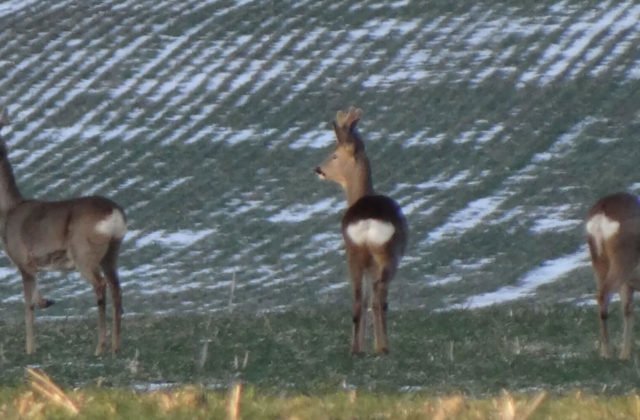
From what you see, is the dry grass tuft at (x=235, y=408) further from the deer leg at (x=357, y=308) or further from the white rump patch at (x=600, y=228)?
the white rump patch at (x=600, y=228)

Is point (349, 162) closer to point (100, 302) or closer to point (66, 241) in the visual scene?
point (100, 302)

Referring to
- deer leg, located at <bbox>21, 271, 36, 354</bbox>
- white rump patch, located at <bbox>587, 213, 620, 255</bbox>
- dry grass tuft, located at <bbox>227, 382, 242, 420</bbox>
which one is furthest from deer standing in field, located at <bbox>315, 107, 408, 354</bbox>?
dry grass tuft, located at <bbox>227, 382, 242, 420</bbox>

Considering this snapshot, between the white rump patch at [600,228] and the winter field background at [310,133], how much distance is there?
6.90 meters

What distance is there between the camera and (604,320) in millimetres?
15328

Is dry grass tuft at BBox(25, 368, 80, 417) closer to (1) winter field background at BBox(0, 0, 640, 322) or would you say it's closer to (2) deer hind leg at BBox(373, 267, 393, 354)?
(2) deer hind leg at BBox(373, 267, 393, 354)

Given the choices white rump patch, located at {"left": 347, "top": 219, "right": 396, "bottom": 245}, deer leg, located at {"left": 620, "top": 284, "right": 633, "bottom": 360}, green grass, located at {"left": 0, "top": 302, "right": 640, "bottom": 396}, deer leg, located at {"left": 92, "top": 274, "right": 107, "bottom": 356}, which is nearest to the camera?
green grass, located at {"left": 0, "top": 302, "right": 640, "bottom": 396}

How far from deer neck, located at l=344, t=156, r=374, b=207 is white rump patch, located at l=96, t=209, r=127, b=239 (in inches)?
90.4

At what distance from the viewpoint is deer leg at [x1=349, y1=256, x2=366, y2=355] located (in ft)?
50.5

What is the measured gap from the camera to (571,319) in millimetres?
17766

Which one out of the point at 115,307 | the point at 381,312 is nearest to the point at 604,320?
the point at 381,312

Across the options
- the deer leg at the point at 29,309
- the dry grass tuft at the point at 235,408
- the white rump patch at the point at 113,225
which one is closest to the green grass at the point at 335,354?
the deer leg at the point at 29,309

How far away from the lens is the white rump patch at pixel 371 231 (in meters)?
15.4

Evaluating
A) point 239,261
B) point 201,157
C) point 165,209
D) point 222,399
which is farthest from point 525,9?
point 222,399

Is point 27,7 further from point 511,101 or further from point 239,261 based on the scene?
point 239,261
